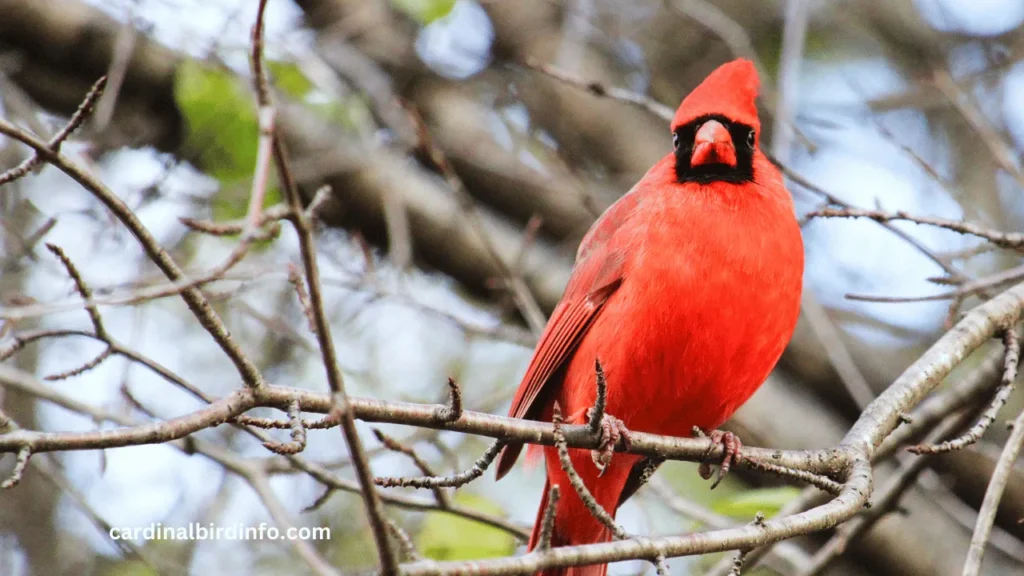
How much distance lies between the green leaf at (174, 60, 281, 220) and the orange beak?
180 cm

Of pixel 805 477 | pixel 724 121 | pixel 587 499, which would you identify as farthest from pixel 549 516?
pixel 724 121

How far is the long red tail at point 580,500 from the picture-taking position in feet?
9.48

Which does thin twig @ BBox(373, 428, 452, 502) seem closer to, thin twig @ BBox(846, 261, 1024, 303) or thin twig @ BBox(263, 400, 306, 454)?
thin twig @ BBox(263, 400, 306, 454)

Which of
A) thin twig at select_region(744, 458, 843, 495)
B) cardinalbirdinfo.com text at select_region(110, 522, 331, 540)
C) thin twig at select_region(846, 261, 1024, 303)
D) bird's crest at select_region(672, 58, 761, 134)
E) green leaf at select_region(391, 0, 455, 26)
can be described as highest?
green leaf at select_region(391, 0, 455, 26)

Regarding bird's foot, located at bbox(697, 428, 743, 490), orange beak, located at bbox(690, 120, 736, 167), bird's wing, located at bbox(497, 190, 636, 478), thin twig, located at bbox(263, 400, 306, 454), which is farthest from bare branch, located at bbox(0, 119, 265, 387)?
orange beak, located at bbox(690, 120, 736, 167)

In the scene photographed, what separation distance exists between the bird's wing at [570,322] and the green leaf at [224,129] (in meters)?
1.53

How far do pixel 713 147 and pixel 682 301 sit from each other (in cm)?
48

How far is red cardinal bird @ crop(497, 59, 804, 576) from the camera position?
2.63 metres

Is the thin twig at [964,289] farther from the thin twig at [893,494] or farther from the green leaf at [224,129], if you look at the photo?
the green leaf at [224,129]

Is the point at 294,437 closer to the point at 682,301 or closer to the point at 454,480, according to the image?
the point at 454,480

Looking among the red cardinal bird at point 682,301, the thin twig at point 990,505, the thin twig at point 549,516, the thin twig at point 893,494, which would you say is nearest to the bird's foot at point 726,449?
the red cardinal bird at point 682,301

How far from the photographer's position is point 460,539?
9.73 ft

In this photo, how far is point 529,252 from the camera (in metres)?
4.77

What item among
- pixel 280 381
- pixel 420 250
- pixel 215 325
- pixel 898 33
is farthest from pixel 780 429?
pixel 215 325
